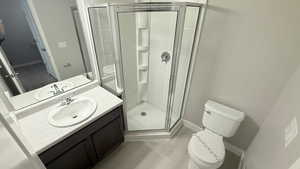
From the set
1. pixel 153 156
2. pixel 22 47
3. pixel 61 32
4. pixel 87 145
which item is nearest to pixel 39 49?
pixel 22 47

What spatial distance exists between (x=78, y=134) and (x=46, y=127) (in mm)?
288

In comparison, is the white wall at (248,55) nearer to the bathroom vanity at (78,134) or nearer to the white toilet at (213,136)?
the white toilet at (213,136)

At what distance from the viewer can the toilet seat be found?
1372 mm

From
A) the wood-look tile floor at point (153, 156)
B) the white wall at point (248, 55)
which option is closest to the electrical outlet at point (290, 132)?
the white wall at point (248, 55)

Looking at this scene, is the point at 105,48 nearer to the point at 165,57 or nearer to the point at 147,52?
the point at 147,52

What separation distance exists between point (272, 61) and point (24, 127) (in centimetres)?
242

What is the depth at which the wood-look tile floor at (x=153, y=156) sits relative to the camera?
1740 millimetres

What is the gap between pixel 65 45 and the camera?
1.49m

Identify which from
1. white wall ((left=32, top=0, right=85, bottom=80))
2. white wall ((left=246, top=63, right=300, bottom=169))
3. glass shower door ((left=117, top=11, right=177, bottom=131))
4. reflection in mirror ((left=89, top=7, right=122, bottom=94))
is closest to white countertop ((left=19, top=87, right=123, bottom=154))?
reflection in mirror ((left=89, top=7, right=122, bottom=94))

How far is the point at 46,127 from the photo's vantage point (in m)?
1.25

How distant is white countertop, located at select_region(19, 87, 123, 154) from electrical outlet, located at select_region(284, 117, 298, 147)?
1443 millimetres

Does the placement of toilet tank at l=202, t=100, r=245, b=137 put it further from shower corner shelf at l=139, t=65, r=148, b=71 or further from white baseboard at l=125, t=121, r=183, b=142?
shower corner shelf at l=139, t=65, r=148, b=71

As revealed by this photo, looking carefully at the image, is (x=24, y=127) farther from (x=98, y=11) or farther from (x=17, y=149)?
(x=98, y=11)

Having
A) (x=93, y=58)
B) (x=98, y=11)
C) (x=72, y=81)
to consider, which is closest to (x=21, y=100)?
(x=72, y=81)
